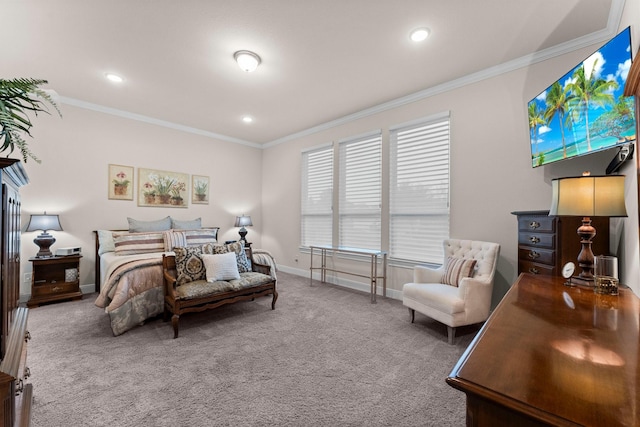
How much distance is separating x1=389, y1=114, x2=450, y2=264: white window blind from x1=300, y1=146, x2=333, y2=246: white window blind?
1.29m

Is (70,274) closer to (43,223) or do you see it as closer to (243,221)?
(43,223)

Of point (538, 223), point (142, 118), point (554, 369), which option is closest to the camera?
point (554, 369)

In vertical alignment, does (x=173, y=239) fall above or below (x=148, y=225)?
below

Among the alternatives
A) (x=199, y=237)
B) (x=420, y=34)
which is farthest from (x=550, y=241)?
A: (x=199, y=237)

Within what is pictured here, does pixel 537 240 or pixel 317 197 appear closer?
pixel 537 240

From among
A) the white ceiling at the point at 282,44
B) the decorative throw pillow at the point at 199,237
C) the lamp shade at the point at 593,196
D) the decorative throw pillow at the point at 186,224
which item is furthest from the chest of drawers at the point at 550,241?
the decorative throw pillow at the point at 186,224

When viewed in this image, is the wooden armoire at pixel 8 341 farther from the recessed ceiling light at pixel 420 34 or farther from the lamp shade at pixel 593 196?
the recessed ceiling light at pixel 420 34

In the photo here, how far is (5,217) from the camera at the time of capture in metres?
1.11

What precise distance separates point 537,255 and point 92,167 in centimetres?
591

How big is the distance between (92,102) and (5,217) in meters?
4.24

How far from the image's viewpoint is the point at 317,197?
17.4 feet

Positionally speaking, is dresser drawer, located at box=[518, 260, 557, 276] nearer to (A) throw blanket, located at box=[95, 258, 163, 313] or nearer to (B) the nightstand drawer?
(A) throw blanket, located at box=[95, 258, 163, 313]

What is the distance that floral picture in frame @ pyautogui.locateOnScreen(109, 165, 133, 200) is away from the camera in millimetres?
4566

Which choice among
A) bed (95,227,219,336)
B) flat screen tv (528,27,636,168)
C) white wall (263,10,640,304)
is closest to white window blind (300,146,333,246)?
white wall (263,10,640,304)
